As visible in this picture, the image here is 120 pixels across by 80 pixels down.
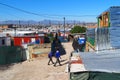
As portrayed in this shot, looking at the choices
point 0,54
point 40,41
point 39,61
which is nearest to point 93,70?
point 39,61

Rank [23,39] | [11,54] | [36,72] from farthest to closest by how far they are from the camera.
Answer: [23,39], [11,54], [36,72]

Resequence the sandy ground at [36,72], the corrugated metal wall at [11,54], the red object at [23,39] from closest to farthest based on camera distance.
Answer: the sandy ground at [36,72] → the corrugated metal wall at [11,54] → the red object at [23,39]

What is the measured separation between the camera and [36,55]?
2633 cm

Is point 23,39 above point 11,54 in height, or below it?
above

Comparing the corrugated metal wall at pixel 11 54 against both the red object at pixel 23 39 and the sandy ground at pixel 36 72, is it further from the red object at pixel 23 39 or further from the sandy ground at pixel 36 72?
the red object at pixel 23 39

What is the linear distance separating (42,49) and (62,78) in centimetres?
1132

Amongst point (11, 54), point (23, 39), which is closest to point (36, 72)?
point (11, 54)

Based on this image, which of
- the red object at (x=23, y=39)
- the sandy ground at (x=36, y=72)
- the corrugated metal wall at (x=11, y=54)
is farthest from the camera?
the red object at (x=23, y=39)

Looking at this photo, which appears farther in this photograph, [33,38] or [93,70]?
[33,38]

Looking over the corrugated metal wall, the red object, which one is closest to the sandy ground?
the corrugated metal wall

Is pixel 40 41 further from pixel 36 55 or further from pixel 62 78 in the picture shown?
pixel 62 78

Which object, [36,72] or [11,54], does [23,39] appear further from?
[36,72]

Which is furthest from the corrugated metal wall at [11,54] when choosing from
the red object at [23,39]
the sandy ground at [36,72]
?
the red object at [23,39]

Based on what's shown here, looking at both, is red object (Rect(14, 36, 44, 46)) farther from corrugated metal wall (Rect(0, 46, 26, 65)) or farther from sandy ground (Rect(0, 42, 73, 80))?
sandy ground (Rect(0, 42, 73, 80))
